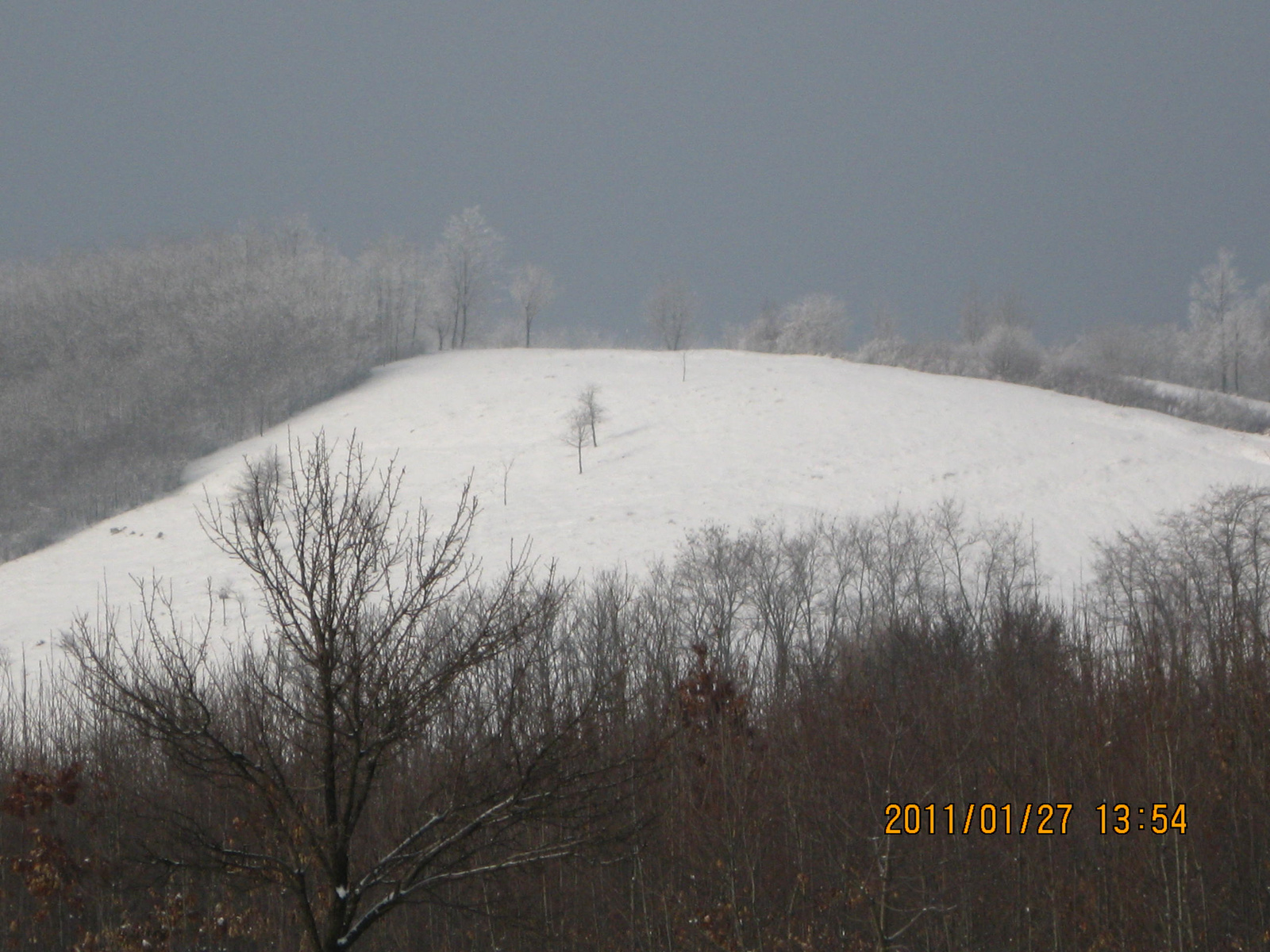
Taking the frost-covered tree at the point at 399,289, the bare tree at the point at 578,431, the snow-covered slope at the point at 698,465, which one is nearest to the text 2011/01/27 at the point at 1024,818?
the snow-covered slope at the point at 698,465

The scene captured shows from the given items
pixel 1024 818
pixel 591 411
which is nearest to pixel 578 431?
pixel 591 411

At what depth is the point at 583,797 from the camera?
27.0 feet

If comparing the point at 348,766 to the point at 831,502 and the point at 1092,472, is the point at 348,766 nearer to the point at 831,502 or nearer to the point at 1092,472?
the point at 831,502

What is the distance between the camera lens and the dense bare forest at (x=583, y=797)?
7859 mm

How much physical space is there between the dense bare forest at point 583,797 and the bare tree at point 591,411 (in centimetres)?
2858

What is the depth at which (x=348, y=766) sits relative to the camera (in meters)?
8.14

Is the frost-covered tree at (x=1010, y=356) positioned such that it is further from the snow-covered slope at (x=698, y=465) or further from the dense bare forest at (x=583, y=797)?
the dense bare forest at (x=583, y=797)

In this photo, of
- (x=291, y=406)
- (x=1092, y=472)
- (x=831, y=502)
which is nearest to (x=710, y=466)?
(x=831, y=502)

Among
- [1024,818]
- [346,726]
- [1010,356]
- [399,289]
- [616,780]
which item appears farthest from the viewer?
[399,289]

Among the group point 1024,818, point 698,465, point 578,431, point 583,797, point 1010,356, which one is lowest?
point 1024,818

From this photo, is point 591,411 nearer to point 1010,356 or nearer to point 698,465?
point 698,465

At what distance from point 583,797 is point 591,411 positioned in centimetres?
3818

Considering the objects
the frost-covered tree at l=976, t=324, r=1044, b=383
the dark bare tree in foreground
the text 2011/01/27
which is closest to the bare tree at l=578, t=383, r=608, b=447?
the frost-covered tree at l=976, t=324, r=1044, b=383

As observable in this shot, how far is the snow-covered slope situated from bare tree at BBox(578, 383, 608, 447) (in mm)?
739
